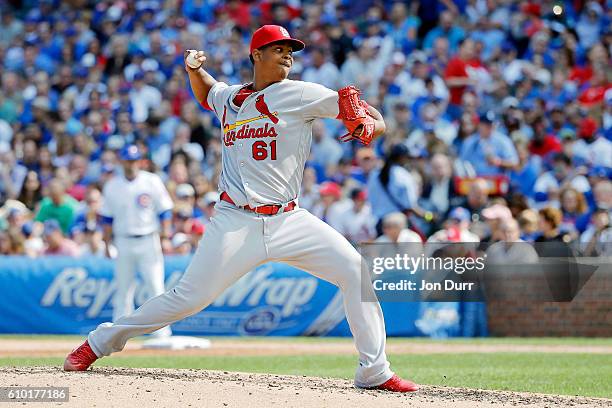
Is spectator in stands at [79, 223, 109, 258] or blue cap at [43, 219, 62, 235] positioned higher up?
blue cap at [43, 219, 62, 235]

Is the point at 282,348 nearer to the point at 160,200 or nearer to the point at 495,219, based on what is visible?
the point at 160,200

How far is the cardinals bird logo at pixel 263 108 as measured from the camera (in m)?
6.59

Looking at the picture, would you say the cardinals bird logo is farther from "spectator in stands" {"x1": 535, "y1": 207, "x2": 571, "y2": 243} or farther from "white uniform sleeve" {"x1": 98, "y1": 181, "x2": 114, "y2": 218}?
"spectator in stands" {"x1": 535, "y1": 207, "x2": 571, "y2": 243}

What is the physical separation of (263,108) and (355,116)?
619mm

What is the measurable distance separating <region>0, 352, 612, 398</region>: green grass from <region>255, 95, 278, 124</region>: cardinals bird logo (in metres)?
2.57

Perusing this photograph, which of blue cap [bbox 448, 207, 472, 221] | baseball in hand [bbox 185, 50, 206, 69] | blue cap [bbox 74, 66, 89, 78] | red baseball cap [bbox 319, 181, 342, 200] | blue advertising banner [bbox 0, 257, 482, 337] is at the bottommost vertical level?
blue advertising banner [bbox 0, 257, 482, 337]

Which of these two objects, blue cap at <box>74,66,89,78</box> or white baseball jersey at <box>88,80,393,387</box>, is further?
blue cap at <box>74,66,89,78</box>

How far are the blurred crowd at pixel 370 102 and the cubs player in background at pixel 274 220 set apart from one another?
5.81 metres

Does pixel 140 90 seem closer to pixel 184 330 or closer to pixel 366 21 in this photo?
pixel 366 21

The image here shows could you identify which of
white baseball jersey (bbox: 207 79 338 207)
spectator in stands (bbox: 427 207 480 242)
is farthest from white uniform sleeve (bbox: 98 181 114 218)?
white baseball jersey (bbox: 207 79 338 207)

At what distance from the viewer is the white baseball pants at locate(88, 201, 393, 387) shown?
6.57 metres

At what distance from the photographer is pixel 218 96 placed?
6965 mm

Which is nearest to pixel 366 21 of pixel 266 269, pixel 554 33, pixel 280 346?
pixel 554 33

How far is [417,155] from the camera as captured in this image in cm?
1456
